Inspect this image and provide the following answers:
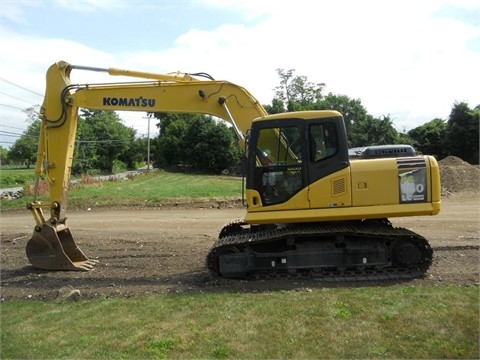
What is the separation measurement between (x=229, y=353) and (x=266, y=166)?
3.57 m

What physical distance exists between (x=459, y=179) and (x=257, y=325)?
798 inches

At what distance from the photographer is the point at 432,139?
45219 millimetres

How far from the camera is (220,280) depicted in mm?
7559

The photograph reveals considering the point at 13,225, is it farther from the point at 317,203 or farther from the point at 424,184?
the point at 424,184

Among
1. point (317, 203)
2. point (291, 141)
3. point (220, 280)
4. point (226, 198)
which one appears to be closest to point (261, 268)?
point (220, 280)

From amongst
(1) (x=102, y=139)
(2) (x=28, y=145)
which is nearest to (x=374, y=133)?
(1) (x=102, y=139)

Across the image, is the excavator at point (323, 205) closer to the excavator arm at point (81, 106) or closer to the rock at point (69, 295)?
the excavator arm at point (81, 106)

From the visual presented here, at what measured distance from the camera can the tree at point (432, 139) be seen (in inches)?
1734

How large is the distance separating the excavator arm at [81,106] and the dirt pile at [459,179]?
52.8 ft

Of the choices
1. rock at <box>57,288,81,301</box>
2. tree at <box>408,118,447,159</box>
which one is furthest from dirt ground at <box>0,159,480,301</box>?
tree at <box>408,118,447,159</box>

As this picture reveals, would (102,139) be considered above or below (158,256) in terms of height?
above

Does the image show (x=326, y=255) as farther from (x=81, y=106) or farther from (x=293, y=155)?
(x=81, y=106)

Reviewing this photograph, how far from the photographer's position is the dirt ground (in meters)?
7.28

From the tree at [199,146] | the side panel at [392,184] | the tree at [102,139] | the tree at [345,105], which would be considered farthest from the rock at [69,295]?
the tree at [345,105]
